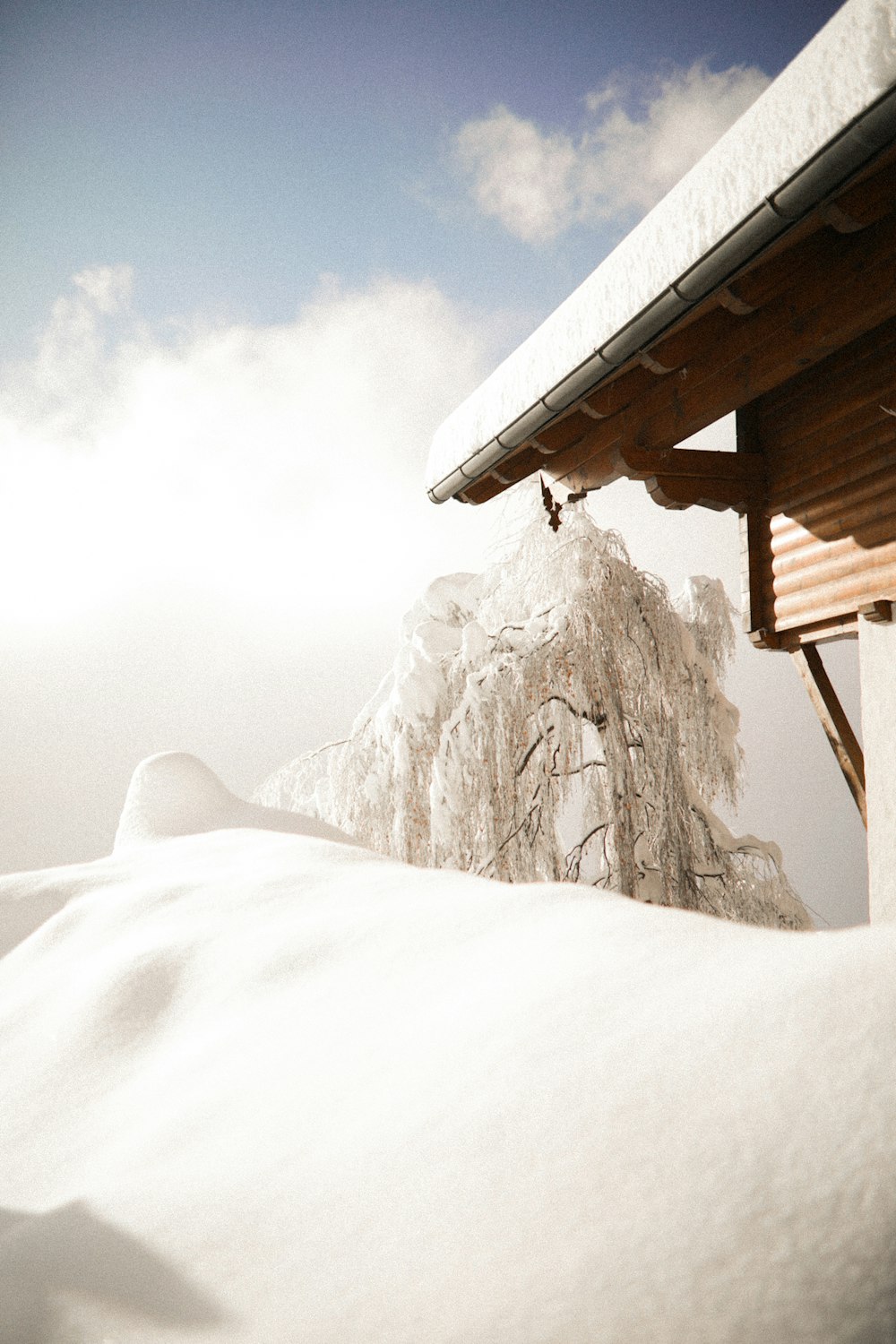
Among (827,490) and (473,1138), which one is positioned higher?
(827,490)

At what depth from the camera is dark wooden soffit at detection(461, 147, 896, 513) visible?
6.89 ft

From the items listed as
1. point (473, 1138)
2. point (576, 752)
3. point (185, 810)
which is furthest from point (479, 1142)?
point (576, 752)

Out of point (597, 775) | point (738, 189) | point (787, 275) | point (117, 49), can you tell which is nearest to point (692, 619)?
point (597, 775)

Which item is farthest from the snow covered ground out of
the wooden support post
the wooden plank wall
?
the wooden support post

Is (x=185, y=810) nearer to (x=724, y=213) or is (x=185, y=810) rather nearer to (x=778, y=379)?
(x=724, y=213)

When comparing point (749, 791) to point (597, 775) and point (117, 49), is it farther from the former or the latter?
point (117, 49)

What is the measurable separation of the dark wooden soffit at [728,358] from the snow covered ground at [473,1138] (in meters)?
1.52

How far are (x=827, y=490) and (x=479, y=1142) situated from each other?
3319 millimetres

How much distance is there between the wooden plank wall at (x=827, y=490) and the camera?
309 centimetres

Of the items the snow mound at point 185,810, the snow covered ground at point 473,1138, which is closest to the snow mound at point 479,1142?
the snow covered ground at point 473,1138

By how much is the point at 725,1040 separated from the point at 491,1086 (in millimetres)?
180

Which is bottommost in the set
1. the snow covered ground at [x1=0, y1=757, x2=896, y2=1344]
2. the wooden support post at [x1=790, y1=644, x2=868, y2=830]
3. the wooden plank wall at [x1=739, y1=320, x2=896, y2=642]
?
the snow covered ground at [x1=0, y1=757, x2=896, y2=1344]

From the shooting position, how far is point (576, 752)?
5223mm

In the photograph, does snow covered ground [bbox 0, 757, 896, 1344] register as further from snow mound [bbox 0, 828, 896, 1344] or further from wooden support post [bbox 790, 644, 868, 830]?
wooden support post [bbox 790, 644, 868, 830]
